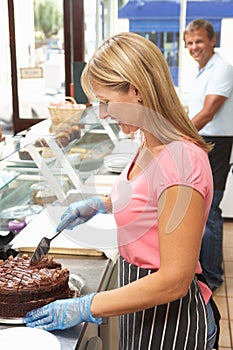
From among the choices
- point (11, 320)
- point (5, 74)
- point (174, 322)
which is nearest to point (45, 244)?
point (11, 320)

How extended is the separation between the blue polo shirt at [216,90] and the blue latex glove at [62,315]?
2.43 metres

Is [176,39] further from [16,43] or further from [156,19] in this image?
[16,43]

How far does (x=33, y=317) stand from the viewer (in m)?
1.39

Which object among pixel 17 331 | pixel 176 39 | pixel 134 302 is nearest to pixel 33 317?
pixel 17 331

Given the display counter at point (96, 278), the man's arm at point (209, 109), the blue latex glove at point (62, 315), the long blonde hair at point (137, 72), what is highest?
the long blonde hair at point (137, 72)

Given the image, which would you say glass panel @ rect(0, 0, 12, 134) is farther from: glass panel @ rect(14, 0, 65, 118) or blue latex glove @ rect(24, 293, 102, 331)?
blue latex glove @ rect(24, 293, 102, 331)

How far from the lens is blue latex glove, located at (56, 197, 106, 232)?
186 centimetres

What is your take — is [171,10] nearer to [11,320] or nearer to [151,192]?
[151,192]

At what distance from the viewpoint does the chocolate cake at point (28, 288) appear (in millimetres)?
1408

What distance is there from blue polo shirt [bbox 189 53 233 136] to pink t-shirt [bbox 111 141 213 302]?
7.11ft

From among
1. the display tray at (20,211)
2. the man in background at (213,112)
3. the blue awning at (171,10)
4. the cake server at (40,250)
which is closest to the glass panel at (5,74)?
the blue awning at (171,10)

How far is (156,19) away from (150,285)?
433cm

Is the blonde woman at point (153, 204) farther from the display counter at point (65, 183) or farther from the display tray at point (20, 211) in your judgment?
the display tray at point (20, 211)

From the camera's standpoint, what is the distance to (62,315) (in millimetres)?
1352
